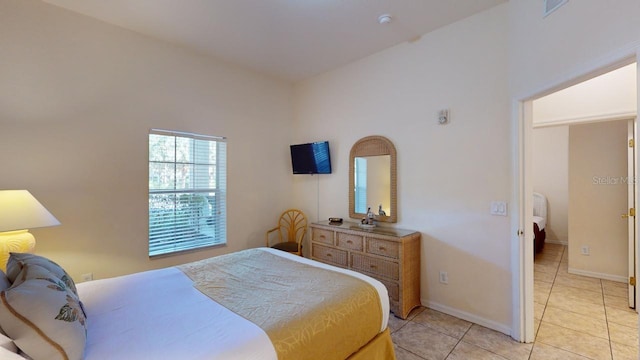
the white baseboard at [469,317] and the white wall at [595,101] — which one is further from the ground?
the white wall at [595,101]

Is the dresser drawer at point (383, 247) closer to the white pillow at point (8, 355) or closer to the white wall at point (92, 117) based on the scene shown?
the white wall at point (92, 117)

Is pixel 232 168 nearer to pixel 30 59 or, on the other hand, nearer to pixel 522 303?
pixel 30 59

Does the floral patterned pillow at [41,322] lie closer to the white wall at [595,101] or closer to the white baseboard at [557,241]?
the white wall at [595,101]

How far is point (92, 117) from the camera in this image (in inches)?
101

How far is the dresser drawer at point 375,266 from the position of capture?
8.99 feet

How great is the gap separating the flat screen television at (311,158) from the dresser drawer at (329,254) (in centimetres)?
105

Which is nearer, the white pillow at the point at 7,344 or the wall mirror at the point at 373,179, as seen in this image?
the white pillow at the point at 7,344

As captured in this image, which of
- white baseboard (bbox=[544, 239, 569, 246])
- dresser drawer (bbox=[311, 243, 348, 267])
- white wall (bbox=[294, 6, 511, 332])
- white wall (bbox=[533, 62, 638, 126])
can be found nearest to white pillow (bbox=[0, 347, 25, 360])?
dresser drawer (bbox=[311, 243, 348, 267])

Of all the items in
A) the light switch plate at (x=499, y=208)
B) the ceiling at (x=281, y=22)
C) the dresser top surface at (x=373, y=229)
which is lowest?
the dresser top surface at (x=373, y=229)

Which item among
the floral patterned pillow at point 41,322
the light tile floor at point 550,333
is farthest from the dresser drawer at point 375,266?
the floral patterned pillow at point 41,322

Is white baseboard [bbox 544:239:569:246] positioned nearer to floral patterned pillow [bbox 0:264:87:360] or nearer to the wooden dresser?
the wooden dresser

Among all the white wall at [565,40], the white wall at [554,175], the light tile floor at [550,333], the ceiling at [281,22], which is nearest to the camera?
the white wall at [565,40]

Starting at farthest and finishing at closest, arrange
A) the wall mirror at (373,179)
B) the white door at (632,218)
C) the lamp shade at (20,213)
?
the wall mirror at (373,179)
the white door at (632,218)
the lamp shade at (20,213)

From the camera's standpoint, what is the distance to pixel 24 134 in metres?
2.26
